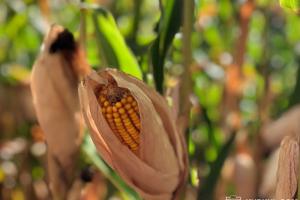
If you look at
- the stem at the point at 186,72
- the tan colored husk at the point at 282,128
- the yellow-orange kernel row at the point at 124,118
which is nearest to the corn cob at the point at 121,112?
the yellow-orange kernel row at the point at 124,118

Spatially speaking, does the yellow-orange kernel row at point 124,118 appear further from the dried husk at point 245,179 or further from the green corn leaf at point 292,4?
the dried husk at point 245,179

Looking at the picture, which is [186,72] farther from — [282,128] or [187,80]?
[282,128]

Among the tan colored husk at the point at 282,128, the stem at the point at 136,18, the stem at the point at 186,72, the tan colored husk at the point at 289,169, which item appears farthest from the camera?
the stem at the point at 136,18

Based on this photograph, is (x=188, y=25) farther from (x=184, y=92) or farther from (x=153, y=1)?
(x=153, y=1)

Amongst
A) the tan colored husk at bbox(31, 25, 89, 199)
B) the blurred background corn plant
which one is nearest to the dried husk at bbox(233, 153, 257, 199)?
the blurred background corn plant

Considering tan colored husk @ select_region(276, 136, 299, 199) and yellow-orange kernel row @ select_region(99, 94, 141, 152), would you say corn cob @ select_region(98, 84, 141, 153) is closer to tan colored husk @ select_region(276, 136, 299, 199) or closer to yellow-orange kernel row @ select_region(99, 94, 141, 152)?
yellow-orange kernel row @ select_region(99, 94, 141, 152)

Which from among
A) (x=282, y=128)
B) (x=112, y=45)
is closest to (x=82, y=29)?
(x=112, y=45)
